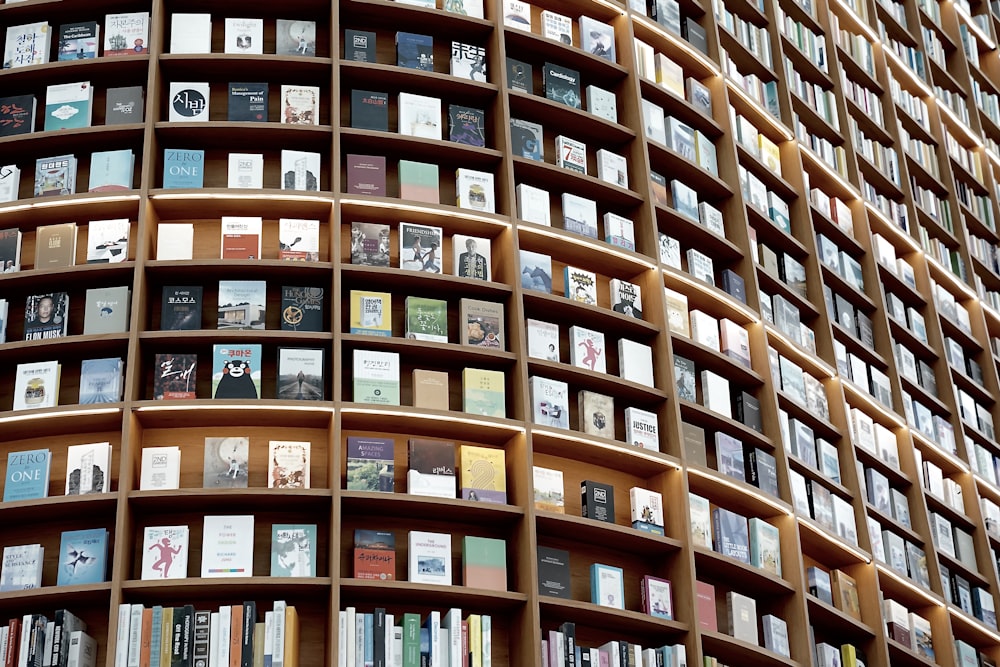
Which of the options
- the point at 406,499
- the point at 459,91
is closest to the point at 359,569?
the point at 406,499

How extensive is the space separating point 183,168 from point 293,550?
5.87 feet

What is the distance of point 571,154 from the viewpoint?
6.79 m

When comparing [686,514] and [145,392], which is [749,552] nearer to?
[686,514]

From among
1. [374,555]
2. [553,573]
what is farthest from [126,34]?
[553,573]

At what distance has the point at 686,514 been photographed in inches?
238

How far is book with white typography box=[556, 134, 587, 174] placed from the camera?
674 centimetres

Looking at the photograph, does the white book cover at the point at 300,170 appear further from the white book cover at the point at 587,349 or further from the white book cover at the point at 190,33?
the white book cover at the point at 587,349

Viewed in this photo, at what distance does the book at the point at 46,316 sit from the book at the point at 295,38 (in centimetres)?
153

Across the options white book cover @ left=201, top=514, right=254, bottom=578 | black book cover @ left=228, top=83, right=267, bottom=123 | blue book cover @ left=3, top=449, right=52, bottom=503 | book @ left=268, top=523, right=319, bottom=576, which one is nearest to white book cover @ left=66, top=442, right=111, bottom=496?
blue book cover @ left=3, top=449, right=52, bottom=503

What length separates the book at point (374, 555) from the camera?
5465mm

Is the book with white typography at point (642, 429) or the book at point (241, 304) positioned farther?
the book with white typography at point (642, 429)

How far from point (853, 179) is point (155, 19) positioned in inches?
178

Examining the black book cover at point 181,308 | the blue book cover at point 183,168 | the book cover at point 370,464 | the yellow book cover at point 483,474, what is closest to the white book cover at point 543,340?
the yellow book cover at point 483,474

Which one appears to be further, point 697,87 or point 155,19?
point 697,87
